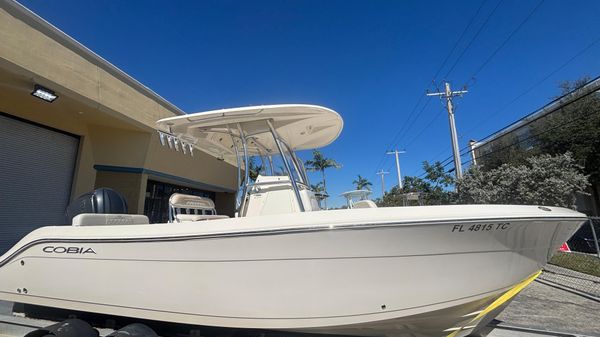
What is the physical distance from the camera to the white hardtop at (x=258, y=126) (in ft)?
9.87

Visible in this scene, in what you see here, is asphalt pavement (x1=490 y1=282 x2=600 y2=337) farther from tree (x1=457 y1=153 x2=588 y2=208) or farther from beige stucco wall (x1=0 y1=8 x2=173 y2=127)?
beige stucco wall (x1=0 y1=8 x2=173 y2=127)

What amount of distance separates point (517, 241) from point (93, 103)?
352 inches

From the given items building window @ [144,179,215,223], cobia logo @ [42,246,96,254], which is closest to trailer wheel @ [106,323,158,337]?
cobia logo @ [42,246,96,254]

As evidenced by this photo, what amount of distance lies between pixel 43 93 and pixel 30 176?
2460 mm

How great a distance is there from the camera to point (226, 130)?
136 inches

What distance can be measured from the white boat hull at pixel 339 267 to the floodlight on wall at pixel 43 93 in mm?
6214

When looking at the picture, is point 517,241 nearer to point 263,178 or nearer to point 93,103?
point 263,178

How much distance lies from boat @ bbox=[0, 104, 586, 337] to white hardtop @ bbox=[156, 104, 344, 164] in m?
1.33

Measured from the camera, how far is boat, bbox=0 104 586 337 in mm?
1885

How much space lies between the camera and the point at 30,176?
739 centimetres

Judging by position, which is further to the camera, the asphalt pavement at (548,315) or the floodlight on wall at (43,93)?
the floodlight on wall at (43,93)

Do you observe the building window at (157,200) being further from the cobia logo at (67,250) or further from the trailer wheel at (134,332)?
the trailer wheel at (134,332)

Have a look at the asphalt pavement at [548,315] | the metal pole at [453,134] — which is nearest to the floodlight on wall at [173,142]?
the asphalt pavement at [548,315]

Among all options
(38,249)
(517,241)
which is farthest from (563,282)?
(38,249)
